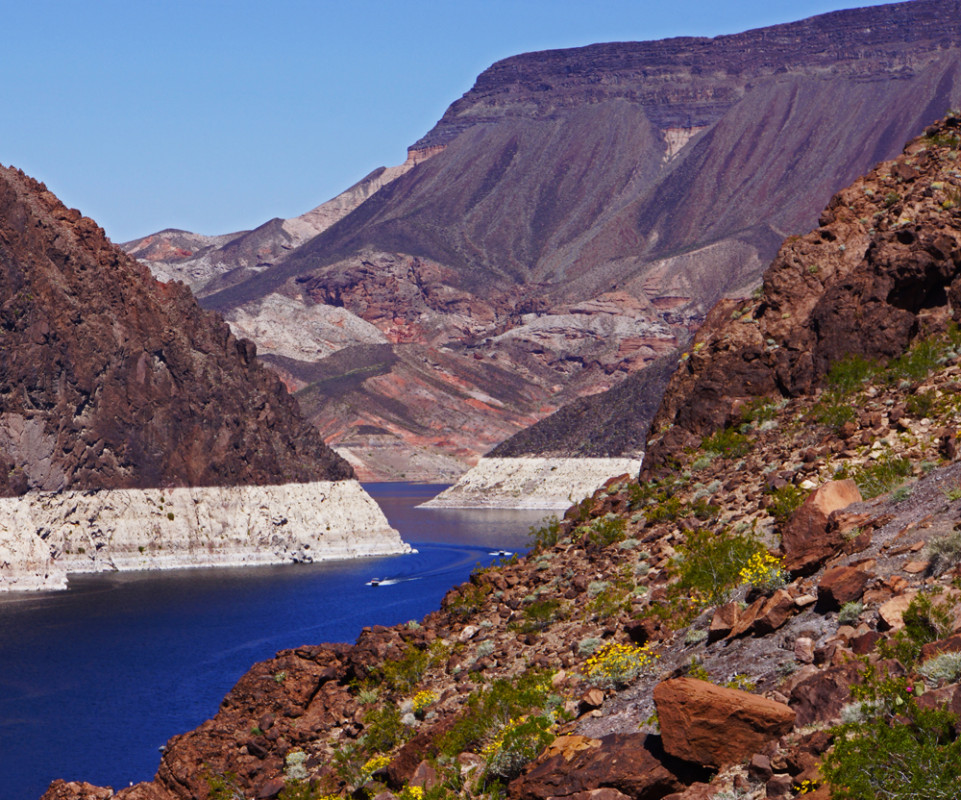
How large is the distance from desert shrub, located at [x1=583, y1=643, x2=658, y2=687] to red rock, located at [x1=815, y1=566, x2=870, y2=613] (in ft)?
10.7

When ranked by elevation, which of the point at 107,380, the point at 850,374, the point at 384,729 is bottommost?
the point at 384,729

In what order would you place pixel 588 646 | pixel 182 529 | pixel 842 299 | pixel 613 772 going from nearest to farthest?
pixel 613 772 < pixel 588 646 < pixel 842 299 < pixel 182 529

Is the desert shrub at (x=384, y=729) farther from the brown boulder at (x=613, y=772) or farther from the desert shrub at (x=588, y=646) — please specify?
the brown boulder at (x=613, y=772)

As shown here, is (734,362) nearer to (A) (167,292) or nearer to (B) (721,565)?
(B) (721,565)

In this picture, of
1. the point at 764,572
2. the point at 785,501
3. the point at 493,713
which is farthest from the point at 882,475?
the point at 493,713

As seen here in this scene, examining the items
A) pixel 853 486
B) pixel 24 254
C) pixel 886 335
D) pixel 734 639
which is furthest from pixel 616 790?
pixel 24 254

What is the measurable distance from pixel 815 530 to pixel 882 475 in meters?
2.03

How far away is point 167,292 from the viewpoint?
6403 inches

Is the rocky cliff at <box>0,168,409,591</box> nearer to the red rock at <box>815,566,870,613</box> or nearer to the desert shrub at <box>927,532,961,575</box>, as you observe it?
the red rock at <box>815,566,870,613</box>

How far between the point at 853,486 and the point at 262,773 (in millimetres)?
12315

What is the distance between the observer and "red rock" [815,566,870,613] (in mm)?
16516

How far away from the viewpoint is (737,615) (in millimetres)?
18391

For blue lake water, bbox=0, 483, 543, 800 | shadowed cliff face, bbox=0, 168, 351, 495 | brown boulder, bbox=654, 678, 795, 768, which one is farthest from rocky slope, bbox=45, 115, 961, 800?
shadowed cliff face, bbox=0, 168, 351, 495

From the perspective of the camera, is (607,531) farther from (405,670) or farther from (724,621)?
(724,621)
